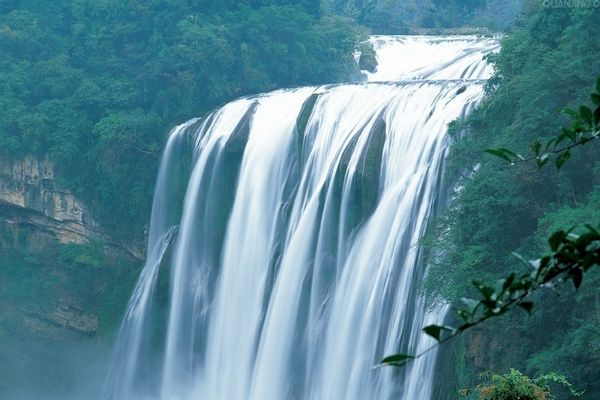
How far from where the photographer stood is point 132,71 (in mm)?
24797

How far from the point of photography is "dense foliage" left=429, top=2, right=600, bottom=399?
12.0 metres

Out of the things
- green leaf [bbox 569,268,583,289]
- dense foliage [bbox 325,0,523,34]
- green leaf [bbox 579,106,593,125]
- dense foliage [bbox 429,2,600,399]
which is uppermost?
dense foliage [bbox 325,0,523,34]

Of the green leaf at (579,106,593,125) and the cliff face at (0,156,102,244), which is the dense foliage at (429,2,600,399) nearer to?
the green leaf at (579,106,593,125)

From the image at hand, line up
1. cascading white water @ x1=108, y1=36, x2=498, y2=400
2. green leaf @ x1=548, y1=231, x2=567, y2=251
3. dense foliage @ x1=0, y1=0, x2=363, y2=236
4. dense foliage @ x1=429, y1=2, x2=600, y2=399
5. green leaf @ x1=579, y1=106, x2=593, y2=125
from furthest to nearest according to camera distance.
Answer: dense foliage @ x1=0, y1=0, x2=363, y2=236 → cascading white water @ x1=108, y1=36, x2=498, y2=400 → dense foliage @ x1=429, y1=2, x2=600, y2=399 → green leaf @ x1=579, y1=106, x2=593, y2=125 → green leaf @ x1=548, y1=231, x2=567, y2=251

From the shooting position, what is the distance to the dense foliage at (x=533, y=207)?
12000 mm

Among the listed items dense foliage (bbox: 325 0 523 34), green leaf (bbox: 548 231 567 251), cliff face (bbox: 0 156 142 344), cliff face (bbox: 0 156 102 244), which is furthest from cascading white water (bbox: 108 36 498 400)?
green leaf (bbox: 548 231 567 251)

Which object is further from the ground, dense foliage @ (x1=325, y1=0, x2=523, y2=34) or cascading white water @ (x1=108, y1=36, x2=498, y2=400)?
dense foliage @ (x1=325, y1=0, x2=523, y2=34)

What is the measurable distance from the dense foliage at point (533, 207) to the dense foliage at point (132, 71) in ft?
32.1

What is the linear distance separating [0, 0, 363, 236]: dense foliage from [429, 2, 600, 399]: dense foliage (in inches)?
385

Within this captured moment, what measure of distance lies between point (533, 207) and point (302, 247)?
5224mm

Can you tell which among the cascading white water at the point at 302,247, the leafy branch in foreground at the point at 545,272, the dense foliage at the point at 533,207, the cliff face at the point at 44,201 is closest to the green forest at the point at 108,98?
the cliff face at the point at 44,201

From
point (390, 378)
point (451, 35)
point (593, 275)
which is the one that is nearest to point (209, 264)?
point (390, 378)

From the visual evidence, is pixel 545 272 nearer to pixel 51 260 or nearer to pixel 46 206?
pixel 46 206

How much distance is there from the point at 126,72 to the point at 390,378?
41.2ft
